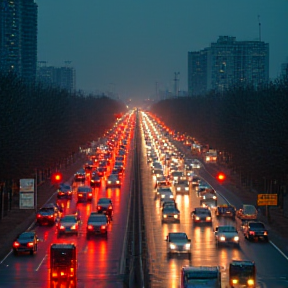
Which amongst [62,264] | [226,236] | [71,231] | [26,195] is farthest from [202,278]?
[26,195]

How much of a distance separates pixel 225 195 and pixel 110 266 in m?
29.2

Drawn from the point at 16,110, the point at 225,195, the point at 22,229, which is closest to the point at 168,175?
the point at 225,195

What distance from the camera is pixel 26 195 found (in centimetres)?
3753

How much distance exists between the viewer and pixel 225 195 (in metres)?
55.9

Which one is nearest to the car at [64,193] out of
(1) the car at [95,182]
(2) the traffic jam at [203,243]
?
(2) the traffic jam at [203,243]

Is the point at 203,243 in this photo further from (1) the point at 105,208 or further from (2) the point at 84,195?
(2) the point at 84,195

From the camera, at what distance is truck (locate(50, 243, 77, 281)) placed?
22531mm

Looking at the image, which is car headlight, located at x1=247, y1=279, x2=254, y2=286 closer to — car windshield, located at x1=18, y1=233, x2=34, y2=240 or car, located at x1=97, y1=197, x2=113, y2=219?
car windshield, located at x1=18, y1=233, x2=34, y2=240

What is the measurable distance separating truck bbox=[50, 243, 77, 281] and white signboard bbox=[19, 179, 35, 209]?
1482 cm

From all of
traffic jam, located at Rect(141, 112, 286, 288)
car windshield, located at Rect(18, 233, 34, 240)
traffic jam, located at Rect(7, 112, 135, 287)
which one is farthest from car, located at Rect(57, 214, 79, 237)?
car windshield, located at Rect(18, 233, 34, 240)

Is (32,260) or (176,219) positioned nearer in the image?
(32,260)

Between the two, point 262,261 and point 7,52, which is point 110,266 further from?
point 7,52

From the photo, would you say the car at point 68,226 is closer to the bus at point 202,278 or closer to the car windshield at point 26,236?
the car windshield at point 26,236

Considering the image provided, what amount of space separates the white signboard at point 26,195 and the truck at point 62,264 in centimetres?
1482
